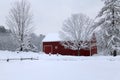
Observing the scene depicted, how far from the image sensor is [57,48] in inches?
1900

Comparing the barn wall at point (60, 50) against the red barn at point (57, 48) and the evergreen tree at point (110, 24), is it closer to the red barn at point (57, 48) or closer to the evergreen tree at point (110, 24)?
the red barn at point (57, 48)

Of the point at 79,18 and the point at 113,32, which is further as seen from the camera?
the point at 79,18

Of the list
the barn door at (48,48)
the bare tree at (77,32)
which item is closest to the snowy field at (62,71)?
the bare tree at (77,32)

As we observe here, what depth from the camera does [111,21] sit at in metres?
34.9

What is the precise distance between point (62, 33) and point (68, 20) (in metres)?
3.02

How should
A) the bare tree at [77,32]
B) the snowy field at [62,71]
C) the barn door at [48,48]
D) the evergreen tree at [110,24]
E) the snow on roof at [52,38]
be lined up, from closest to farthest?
the snowy field at [62,71] → the evergreen tree at [110,24] → the bare tree at [77,32] → the barn door at [48,48] → the snow on roof at [52,38]

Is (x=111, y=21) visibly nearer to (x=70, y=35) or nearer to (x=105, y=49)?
(x=105, y=49)

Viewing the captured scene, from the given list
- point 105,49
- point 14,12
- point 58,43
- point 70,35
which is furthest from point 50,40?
point 105,49

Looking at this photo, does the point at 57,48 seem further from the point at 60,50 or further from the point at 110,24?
the point at 110,24

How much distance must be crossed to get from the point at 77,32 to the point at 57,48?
605cm

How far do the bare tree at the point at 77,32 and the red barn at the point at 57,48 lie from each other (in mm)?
1825

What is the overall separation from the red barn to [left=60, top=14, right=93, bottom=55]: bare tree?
5.99 ft

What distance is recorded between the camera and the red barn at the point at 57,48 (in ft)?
150

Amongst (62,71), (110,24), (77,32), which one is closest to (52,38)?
(77,32)
